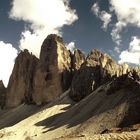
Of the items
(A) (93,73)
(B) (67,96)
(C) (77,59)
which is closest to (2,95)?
(C) (77,59)

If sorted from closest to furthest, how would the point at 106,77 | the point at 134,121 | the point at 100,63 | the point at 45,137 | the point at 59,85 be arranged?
the point at 134,121 → the point at 45,137 → the point at 106,77 → the point at 100,63 → the point at 59,85

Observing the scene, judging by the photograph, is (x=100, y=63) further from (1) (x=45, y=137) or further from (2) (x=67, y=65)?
(1) (x=45, y=137)

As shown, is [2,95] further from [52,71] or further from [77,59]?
[77,59]

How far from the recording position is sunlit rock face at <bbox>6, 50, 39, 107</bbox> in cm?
11888

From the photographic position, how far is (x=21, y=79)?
12269cm

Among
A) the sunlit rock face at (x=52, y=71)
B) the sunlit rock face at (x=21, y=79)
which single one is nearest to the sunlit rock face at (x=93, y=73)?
the sunlit rock face at (x=52, y=71)

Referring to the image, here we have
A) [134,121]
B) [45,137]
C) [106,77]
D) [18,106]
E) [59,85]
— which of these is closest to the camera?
[134,121]

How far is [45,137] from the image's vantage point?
64.4 metres

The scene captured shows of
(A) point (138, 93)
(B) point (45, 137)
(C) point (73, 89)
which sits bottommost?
(B) point (45, 137)

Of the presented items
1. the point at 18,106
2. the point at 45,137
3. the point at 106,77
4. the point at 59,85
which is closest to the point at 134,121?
the point at 45,137

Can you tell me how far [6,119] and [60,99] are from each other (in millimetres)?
16702

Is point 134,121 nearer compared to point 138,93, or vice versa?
point 134,121

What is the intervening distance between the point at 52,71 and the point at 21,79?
52.2 feet

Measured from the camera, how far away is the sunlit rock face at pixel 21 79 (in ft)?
390
